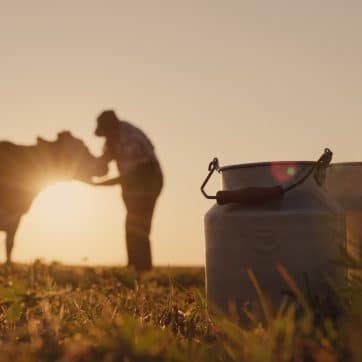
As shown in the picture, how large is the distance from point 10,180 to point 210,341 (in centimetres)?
899

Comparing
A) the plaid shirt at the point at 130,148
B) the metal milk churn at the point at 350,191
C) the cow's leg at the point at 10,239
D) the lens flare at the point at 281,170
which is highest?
the plaid shirt at the point at 130,148

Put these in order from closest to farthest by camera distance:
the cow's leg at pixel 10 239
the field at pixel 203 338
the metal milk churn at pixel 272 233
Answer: the field at pixel 203 338 → the metal milk churn at pixel 272 233 → the cow's leg at pixel 10 239

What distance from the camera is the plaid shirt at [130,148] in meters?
10.8

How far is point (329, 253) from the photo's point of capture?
2.91m

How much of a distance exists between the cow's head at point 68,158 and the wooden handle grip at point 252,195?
8539 millimetres

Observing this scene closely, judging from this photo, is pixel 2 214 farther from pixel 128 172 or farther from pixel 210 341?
pixel 210 341

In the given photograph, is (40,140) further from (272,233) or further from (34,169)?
(272,233)

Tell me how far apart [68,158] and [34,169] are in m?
0.69

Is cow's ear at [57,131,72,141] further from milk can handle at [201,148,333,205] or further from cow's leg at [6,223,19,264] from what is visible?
milk can handle at [201,148,333,205]

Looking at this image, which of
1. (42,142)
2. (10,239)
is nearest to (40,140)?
(42,142)

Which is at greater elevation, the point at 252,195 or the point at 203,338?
the point at 252,195

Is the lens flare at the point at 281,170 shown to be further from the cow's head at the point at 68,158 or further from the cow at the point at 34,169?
the cow's head at the point at 68,158

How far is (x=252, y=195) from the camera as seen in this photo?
9.50ft

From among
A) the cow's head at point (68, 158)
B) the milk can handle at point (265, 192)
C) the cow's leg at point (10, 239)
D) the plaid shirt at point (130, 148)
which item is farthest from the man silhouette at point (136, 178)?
the milk can handle at point (265, 192)
